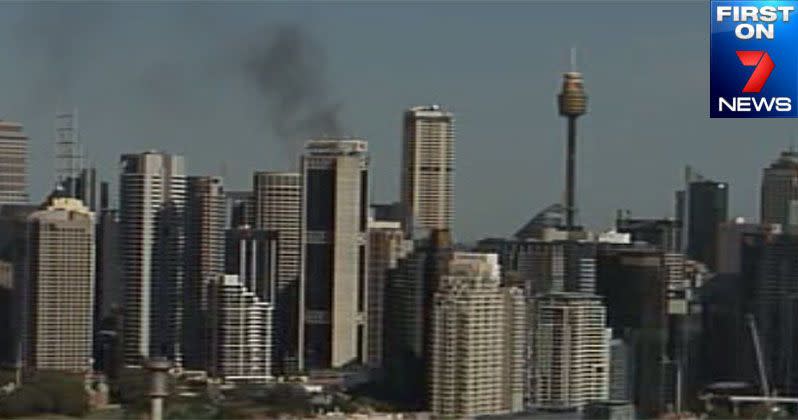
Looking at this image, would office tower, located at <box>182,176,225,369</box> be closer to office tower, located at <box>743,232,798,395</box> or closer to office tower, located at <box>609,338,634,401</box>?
office tower, located at <box>609,338,634,401</box>

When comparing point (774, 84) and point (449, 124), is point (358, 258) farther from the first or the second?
point (774, 84)

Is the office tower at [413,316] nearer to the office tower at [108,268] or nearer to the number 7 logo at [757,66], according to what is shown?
the office tower at [108,268]

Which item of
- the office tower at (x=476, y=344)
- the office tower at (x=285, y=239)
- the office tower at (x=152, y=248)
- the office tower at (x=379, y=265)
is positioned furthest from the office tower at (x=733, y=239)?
the office tower at (x=152, y=248)

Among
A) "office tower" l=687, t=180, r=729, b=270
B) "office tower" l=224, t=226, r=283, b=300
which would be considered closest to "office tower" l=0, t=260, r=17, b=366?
"office tower" l=224, t=226, r=283, b=300

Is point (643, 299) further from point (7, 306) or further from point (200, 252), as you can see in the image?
point (7, 306)

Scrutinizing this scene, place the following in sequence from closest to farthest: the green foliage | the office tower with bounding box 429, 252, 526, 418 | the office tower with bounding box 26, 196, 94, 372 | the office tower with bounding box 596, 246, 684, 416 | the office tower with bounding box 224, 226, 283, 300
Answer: the green foliage → the office tower with bounding box 429, 252, 526, 418 → the office tower with bounding box 596, 246, 684, 416 → the office tower with bounding box 26, 196, 94, 372 → the office tower with bounding box 224, 226, 283, 300

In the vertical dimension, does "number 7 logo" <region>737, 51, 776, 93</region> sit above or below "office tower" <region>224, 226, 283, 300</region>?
above
